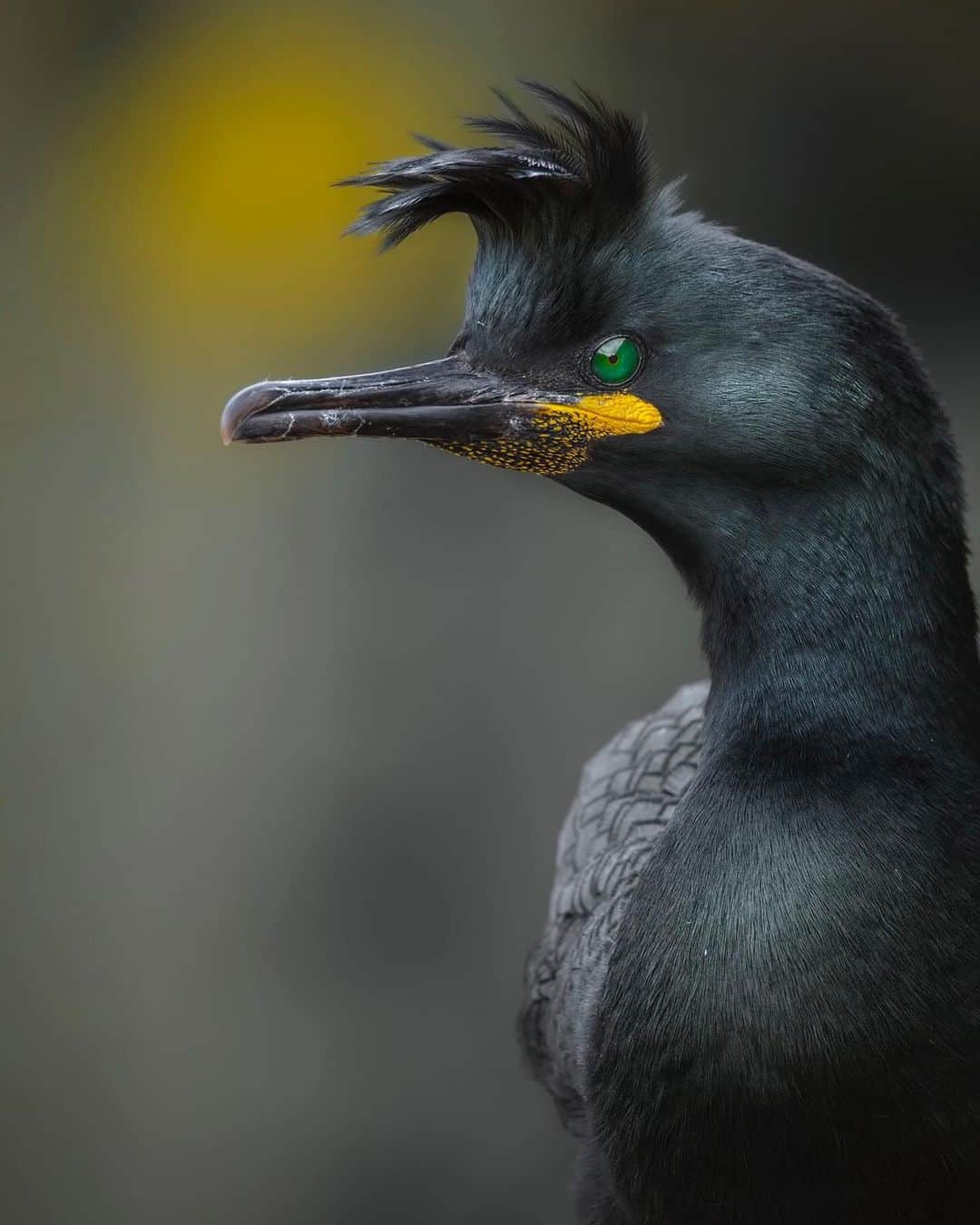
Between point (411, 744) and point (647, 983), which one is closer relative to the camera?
point (647, 983)

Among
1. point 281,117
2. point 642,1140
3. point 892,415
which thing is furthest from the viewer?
point 281,117

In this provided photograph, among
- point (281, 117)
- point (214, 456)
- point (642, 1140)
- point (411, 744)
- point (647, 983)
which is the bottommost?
point (642, 1140)

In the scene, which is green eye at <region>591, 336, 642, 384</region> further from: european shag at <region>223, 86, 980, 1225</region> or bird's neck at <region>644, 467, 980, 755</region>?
bird's neck at <region>644, 467, 980, 755</region>

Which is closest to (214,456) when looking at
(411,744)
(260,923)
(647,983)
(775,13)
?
(411,744)

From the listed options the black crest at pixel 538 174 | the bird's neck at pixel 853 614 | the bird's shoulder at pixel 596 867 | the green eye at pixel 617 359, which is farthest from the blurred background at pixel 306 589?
the bird's neck at pixel 853 614

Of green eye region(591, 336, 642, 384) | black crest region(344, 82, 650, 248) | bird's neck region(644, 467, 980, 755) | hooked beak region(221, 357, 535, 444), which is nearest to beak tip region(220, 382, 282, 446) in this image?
hooked beak region(221, 357, 535, 444)

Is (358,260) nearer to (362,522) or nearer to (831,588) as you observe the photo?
(362,522)

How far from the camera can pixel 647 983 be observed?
1989 millimetres

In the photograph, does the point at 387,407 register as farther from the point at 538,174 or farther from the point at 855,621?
the point at 855,621

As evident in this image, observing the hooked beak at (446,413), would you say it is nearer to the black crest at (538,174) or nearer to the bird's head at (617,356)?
the bird's head at (617,356)

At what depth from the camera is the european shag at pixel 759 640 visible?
1864 mm

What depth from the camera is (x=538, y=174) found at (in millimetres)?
1998

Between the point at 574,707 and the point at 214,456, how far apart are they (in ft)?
3.66

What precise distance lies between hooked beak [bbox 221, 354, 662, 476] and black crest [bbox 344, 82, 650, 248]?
0.21 metres
